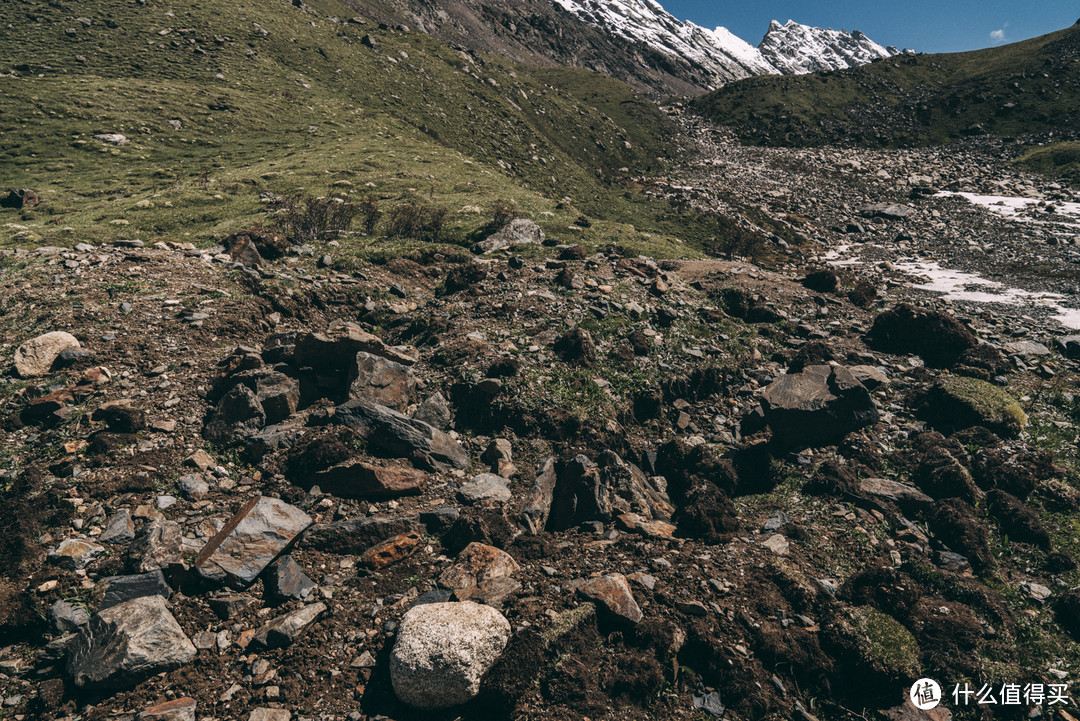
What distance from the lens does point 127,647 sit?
616 centimetres

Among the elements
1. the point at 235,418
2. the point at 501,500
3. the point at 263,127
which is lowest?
the point at 235,418

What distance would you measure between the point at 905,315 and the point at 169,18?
207 ft

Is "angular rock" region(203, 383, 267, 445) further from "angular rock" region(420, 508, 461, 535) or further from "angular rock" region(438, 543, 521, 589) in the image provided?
"angular rock" region(438, 543, 521, 589)

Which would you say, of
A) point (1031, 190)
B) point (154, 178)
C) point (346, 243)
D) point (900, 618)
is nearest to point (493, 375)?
point (900, 618)

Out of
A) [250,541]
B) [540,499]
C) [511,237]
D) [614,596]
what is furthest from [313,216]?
[614,596]

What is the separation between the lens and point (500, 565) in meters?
8.20

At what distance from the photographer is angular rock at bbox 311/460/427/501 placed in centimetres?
940

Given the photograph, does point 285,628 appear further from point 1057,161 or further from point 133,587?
point 1057,161

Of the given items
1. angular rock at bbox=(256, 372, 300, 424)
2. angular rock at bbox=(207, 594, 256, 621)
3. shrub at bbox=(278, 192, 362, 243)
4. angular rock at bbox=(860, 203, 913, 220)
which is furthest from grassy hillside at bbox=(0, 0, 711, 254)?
angular rock at bbox=(860, 203, 913, 220)

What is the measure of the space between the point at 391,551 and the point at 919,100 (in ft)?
327

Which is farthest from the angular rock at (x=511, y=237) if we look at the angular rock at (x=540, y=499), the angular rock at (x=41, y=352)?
the angular rock at (x=41, y=352)

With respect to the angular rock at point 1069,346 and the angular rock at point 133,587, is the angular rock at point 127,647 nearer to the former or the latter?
the angular rock at point 133,587

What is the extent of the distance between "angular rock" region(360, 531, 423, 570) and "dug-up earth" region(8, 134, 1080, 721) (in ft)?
0.19

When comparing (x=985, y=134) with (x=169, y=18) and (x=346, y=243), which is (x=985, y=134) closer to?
(x=346, y=243)
